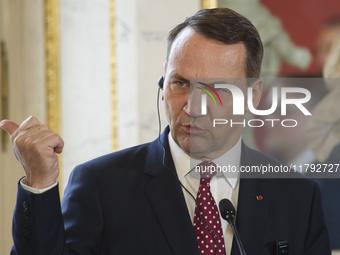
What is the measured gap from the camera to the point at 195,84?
148cm

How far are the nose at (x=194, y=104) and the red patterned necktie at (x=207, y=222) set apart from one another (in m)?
0.24

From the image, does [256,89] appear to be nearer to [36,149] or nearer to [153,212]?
[153,212]

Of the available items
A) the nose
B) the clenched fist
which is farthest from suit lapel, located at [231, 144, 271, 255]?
the clenched fist

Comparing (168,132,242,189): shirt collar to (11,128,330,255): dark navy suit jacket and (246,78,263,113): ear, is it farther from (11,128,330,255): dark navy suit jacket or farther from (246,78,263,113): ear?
(246,78,263,113): ear

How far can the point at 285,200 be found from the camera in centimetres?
154

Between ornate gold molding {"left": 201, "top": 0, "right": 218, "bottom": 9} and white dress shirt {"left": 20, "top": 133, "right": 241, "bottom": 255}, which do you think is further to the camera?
ornate gold molding {"left": 201, "top": 0, "right": 218, "bottom": 9}

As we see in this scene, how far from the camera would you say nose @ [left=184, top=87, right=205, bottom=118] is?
1470 mm

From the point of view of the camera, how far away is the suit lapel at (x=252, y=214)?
1.41 meters

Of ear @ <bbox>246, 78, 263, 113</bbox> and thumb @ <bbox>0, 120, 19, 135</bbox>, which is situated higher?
ear @ <bbox>246, 78, 263, 113</bbox>

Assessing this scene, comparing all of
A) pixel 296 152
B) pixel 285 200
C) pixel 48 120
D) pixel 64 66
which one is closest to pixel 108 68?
pixel 64 66

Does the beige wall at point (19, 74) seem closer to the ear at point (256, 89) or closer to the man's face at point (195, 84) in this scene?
the man's face at point (195, 84)

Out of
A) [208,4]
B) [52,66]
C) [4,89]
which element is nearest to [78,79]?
[52,66]

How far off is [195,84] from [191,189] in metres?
0.41

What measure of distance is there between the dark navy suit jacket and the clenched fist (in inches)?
3.0
